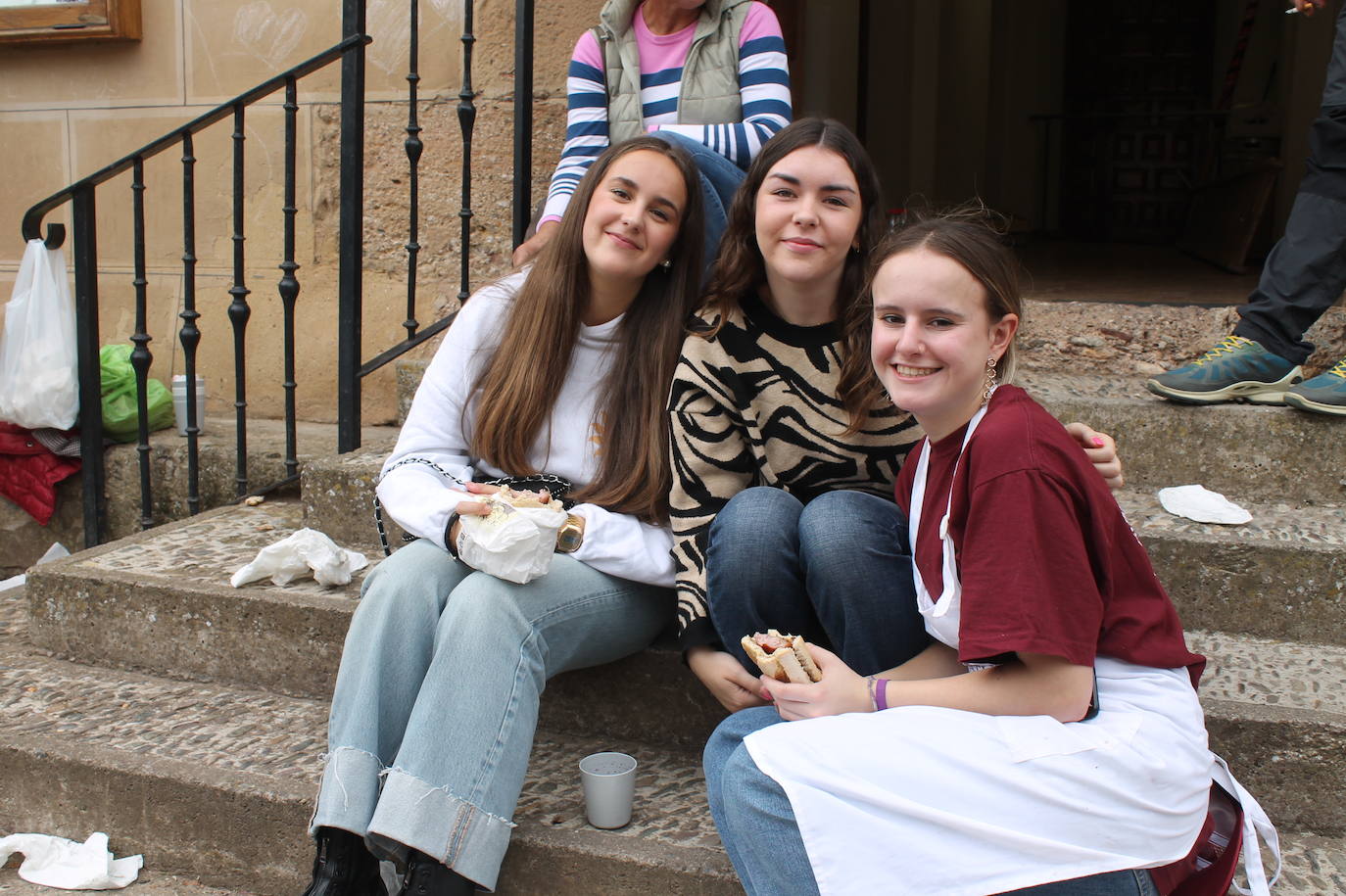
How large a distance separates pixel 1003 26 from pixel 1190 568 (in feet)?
23.4

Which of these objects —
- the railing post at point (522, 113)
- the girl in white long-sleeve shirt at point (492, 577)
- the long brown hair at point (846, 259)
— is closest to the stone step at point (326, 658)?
the girl in white long-sleeve shirt at point (492, 577)

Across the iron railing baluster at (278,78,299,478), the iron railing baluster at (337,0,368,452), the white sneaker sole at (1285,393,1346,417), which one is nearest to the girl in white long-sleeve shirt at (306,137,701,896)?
the iron railing baluster at (337,0,368,452)

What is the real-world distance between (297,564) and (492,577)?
0.80 meters

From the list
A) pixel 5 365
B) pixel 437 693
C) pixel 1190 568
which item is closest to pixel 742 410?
pixel 437 693

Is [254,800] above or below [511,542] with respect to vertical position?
below

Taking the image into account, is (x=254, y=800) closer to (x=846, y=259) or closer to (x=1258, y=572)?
(x=846, y=259)

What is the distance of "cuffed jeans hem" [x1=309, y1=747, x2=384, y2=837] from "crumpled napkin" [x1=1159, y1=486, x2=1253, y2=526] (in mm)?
1636

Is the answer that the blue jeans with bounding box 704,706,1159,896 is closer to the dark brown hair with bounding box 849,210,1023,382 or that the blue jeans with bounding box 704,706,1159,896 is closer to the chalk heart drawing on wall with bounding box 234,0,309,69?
the dark brown hair with bounding box 849,210,1023,382

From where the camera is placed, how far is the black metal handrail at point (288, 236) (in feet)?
9.52

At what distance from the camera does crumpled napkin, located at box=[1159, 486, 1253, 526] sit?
2254 mm

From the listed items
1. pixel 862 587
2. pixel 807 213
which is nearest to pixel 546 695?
pixel 862 587

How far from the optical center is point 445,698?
169cm

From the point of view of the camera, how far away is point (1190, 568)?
213 cm

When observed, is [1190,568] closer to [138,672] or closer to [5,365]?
[138,672]
